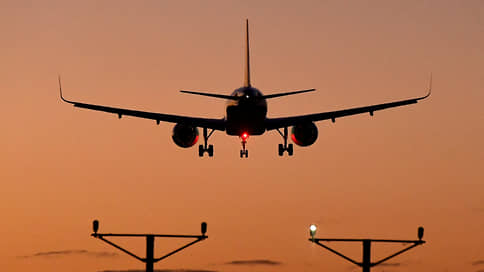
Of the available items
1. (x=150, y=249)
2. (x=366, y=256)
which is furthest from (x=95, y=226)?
(x=366, y=256)

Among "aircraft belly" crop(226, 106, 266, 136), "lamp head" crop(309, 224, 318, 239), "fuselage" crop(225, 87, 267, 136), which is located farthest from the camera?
"aircraft belly" crop(226, 106, 266, 136)

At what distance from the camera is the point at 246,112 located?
124188mm

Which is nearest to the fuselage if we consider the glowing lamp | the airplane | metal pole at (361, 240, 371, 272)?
the airplane

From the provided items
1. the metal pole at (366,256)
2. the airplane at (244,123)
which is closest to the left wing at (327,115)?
the airplane at (244,123)

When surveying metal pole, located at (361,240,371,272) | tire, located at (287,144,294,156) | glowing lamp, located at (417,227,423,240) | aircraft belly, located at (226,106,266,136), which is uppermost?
aircraft belly, located at (226,106,266,136)

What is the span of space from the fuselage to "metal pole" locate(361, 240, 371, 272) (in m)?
27.4

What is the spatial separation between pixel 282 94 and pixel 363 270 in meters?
26.2

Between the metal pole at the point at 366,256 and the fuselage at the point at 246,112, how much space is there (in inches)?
1080

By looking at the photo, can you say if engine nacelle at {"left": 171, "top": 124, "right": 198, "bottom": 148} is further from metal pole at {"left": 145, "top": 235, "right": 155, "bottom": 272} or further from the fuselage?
metal pole at {"left": 145, "top": 235, "right": 155, "bottom": 272}

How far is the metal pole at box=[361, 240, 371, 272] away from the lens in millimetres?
98062

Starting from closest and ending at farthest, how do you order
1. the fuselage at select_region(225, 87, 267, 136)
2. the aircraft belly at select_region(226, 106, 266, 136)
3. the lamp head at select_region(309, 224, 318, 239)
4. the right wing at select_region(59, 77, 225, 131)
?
1. the lamp head at select_region(309, 224, 318, 239)
2. the fuselage at select_region(225, 87, 267, 136)
3. the aircraft belly at select_region(226, 106, 266, 136)
4. the right wing at select_region(59, 77, 225, 131)

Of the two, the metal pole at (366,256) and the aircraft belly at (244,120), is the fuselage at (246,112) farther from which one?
the metal pole at (366,256)

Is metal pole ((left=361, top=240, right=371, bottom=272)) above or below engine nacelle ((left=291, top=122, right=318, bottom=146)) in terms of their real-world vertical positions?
below

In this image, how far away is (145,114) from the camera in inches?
5359
